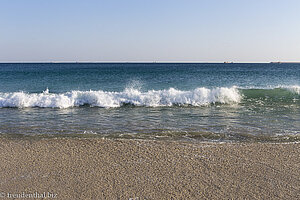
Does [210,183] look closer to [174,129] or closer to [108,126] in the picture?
[174,129]

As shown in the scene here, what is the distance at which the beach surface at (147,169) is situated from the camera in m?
4.01

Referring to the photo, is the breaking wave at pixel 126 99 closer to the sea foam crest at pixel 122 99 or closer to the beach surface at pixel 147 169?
the sea foam crest at pixel 122 99

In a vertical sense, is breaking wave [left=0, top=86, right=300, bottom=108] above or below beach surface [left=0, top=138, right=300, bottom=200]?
above

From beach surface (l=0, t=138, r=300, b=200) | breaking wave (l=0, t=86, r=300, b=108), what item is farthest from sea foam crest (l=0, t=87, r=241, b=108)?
beach surface (l=0, t=138, r=300, b=200)

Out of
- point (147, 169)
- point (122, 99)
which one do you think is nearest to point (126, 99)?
point (122, 99)

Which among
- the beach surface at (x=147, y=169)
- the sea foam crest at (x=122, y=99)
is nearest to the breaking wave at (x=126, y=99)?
the sea foam crest at (x=122, y=99)

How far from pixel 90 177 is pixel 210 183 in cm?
216

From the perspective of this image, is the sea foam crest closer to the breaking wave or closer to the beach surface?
the breaking wave

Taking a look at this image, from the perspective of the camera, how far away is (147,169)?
4785 millimetres

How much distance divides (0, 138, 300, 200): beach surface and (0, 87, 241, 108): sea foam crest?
6813mm

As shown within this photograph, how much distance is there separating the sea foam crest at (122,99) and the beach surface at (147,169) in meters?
6.81

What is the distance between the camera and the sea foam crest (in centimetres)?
1298

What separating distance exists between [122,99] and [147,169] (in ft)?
30.5

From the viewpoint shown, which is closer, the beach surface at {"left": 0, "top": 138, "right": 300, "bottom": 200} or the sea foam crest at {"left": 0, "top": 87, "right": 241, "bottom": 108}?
the beach surface at {"left": 0, "top": 138, "right": 300, "bottom": 200}
